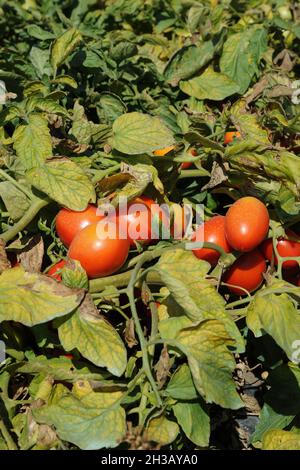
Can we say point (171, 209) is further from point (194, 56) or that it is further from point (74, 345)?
point (194, 56)

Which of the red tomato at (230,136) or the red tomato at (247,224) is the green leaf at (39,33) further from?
the red tomato at (247,224)

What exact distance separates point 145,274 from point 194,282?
86 millimetres

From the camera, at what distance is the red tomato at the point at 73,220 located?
1160 mm

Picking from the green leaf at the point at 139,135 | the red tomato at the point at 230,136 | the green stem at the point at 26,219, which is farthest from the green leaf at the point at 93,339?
the red tomato at the point at 230,136

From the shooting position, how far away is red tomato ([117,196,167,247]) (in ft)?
3.80

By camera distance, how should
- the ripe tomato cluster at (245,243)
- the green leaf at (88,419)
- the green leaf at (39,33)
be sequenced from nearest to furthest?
the green leaf at (88,419)
the ripe tomato cluster at (245,243)
the green leaf at (39,33)

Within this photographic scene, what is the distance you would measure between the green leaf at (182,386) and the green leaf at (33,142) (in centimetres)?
44

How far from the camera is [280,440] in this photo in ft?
3.62

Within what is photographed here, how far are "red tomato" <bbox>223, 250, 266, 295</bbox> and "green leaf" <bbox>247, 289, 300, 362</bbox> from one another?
12 centimetres

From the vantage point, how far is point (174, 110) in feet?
5.39

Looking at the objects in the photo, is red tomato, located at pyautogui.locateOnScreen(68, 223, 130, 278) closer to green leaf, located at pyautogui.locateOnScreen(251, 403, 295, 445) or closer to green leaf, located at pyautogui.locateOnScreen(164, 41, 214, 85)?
green leaf, located at pyautogui.locateOnScreen(251, 403, 295, 445)

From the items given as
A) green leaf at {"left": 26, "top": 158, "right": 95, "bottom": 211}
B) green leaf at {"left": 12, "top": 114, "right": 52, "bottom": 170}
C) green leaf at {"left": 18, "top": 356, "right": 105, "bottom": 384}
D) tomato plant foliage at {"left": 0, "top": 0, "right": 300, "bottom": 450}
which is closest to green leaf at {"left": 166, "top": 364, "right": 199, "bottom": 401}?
tomato plant foliage at {"left": 0, "top": 0, "right": 300, "bottom": 450}

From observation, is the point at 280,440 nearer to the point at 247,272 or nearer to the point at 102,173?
the point at 247,272

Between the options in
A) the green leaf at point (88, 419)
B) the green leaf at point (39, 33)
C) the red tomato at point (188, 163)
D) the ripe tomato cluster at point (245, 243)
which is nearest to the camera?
the green leaf at point (88, 419)
